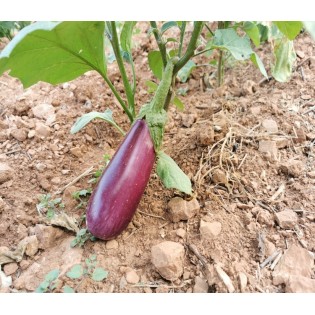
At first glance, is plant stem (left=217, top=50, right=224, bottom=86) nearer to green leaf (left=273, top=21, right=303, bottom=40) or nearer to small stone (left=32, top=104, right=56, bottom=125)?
green leaf (left=273, top=21, right=303, bottom=40)

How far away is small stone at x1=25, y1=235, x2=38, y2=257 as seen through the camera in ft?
3.21

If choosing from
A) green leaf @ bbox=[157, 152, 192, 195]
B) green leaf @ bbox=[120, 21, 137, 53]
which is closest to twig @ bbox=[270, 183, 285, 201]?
green leaf @ bbox=[157, 152, 192, 195]

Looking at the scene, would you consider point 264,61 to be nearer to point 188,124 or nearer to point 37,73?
point 188,124

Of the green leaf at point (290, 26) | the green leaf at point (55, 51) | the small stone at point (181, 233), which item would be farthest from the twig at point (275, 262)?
the green leaf at point (55, 51)

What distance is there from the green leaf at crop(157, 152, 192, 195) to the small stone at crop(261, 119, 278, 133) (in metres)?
0.40

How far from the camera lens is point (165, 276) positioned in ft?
3.02

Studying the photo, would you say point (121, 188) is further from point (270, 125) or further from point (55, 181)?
point (270, 125)

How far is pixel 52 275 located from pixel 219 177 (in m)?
0.50

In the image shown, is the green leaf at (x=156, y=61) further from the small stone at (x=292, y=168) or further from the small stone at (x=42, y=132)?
the small stone at (x=292, y=168)

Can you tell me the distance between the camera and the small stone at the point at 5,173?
1160mm

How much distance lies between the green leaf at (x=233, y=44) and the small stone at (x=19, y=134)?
66cm

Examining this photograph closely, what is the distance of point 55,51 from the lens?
0.99 m

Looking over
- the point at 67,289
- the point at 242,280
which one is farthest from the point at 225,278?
the point at 67,289

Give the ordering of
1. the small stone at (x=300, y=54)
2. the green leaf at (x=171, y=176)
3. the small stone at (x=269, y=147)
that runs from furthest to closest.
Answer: the small stone at (x=300, y=54) < the small stone at (x=269, y=147) < the green leaf at (x=171, y=176)
